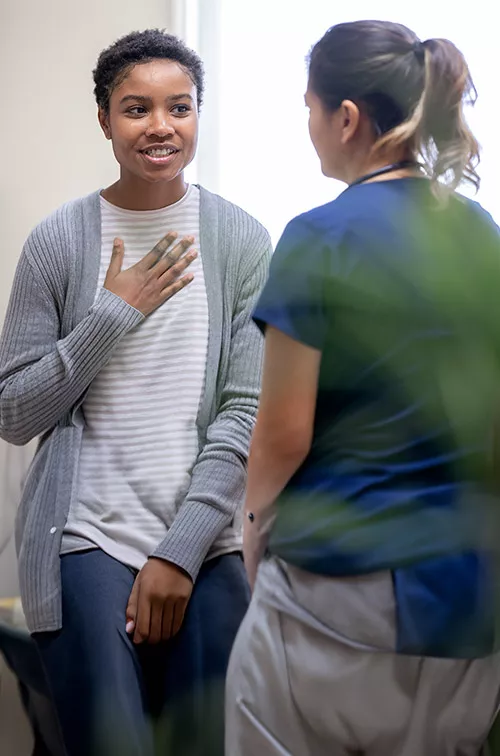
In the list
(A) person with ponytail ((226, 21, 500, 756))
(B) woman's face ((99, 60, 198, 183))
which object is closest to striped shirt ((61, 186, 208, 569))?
(B) woman's face ((99, 60, 198, 183))

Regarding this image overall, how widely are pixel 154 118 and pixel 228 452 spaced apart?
367 millimetres

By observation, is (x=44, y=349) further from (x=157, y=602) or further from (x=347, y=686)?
(x=347, y=686)

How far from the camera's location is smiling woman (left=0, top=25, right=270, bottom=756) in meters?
0.94

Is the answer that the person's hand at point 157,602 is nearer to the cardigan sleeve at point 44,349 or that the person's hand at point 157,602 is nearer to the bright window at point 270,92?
the cardigan sleeve at point 44,349

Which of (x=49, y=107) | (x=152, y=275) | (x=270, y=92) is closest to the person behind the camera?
(x=152, y=275)

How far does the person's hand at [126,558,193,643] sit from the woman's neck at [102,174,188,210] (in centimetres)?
40

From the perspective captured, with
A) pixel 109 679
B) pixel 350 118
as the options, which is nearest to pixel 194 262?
pixel 350 118

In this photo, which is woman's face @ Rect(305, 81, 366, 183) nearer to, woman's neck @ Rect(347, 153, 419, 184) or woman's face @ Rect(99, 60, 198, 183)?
woman's neck @ Rect(347, 153, 419, 184)

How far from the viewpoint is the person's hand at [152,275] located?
100 centimetres

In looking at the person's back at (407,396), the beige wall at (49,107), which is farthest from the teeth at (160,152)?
the person's back at (407,396)

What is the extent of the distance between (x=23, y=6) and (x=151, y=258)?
49 centimetres

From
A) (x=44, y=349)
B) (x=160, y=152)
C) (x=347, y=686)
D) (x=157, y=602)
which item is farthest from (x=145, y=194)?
(x=347, y=686)

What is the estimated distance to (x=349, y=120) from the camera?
744 mm

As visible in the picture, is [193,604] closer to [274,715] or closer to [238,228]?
[274,715]
